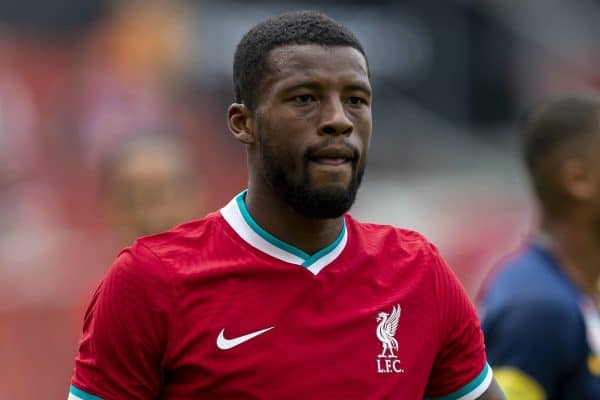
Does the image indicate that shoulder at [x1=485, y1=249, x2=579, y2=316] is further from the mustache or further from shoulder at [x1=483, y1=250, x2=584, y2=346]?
the mustache

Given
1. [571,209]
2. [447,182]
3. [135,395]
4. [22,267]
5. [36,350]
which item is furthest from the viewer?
[447,182]

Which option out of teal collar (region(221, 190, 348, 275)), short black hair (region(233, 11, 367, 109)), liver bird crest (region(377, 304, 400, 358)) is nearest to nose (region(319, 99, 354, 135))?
short black hair (region(233, 11, 367, 109))

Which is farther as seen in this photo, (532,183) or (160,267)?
(532,183)

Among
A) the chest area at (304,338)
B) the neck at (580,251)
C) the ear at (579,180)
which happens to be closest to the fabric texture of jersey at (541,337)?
the neck at (580,251)

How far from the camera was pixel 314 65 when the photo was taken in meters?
3.56

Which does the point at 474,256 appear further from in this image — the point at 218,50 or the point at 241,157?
the point at 218,50

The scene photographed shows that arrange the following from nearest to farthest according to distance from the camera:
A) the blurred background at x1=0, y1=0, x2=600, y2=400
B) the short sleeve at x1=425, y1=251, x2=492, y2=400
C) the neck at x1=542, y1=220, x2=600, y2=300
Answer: the short sleeve at x1=425, y1=251, x2=492, y2=400, the neck at x1=542, y1=220, x2=600, y2=300, the blurred background at x1=0, y1=0, x2=600, y2=400

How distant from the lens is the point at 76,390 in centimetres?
351

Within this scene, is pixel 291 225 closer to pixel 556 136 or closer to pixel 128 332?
pixel 128 332

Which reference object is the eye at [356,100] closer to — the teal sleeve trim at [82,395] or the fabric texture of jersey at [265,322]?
the fabric texture of jersey at [265,322]

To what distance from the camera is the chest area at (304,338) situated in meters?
3.49

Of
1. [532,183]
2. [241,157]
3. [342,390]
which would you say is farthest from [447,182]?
[342,390]

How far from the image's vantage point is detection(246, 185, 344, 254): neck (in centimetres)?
368

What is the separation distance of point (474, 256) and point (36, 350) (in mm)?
3857
